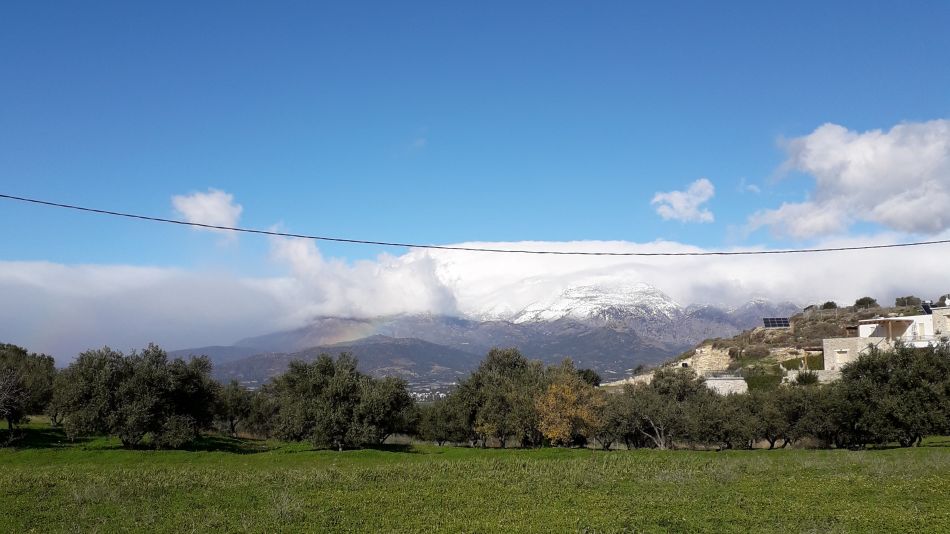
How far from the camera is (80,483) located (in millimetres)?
23969

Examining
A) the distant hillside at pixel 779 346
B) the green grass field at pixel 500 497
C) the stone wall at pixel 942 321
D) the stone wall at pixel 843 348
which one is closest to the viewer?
the green grass field at pixel 500 497

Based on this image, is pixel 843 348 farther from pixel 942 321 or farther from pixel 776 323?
pixel 776 323

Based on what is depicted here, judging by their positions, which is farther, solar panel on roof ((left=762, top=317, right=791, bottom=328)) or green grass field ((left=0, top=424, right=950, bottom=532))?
solar panel on roof ((left=762, top=317, right=791, bottom=328))

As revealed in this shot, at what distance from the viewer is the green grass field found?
16.9 metres

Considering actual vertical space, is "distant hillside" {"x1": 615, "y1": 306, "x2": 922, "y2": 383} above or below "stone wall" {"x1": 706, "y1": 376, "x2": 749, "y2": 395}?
above

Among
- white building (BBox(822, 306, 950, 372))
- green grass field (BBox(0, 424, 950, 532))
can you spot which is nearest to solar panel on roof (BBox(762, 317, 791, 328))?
white building (BBox(822, 306, 950, 372))

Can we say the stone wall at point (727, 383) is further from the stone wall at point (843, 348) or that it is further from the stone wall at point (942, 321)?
the stone wall at point (942, 321)

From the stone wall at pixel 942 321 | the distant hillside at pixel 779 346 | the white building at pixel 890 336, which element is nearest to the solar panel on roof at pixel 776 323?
the distant hillside at pixel 779 346

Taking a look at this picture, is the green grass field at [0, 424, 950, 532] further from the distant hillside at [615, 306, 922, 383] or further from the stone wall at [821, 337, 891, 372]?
the distant hillside at [615, 306, 922, 383]

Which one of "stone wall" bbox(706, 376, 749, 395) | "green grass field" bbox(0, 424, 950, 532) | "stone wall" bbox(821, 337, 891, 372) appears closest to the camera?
"green grass field" bbox(0, 424, 950, 532)

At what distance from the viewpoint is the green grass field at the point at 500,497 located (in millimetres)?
16922

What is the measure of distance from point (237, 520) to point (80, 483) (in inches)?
409

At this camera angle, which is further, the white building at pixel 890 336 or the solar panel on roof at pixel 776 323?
the solar panel on roof at pixel 776 323

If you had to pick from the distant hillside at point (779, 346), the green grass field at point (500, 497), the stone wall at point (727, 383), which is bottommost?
the stone wall at point (727, 383)
